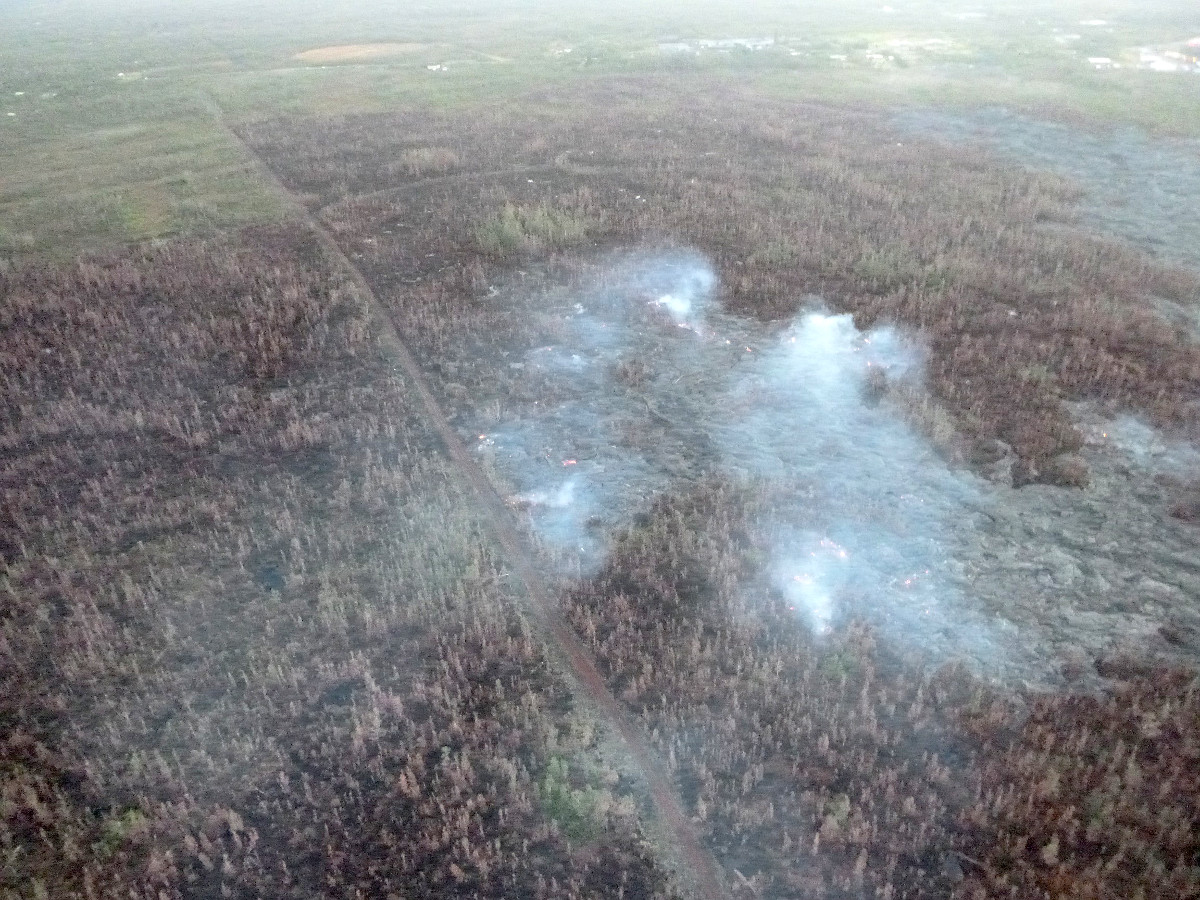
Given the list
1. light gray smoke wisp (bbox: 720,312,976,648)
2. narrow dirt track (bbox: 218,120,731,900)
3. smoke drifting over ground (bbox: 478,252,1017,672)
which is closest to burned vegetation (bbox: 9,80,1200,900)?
narrow dirt track (bbox: 218,120,731,900)

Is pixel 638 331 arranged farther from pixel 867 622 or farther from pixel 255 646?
pixel 255 646

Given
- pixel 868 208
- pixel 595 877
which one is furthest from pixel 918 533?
pixel 868 208

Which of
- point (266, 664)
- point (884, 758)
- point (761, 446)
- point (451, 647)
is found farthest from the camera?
point (761, 446)

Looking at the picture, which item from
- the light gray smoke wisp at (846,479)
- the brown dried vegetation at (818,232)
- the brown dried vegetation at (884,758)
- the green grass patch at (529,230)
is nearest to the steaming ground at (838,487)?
the light gray smoke wisp at (846,479)

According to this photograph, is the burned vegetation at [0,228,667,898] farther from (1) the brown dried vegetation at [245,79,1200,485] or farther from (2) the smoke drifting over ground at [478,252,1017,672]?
(1) the brown dried vegetation at [245,79,1200,485]

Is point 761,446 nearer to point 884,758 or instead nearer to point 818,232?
point 884,758

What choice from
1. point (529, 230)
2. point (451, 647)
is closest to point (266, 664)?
point (451, 647)
